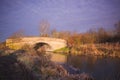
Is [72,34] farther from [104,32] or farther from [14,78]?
[14,78]

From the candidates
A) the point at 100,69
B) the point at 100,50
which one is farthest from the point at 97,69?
the point at 100,50

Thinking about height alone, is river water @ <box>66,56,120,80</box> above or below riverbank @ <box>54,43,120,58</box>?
below

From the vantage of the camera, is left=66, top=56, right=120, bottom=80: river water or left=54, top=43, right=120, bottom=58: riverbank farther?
left=54, top=43, right=120, bottom=58: riverbank

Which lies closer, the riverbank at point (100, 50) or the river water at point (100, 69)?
the river water at point (100, 69)

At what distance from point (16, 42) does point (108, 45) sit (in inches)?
134

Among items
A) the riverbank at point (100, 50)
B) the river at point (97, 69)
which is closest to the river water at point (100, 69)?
the river at point (97, 69)

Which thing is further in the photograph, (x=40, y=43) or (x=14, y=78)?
(x=40, y=43)

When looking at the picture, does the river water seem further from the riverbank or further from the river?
the riverbank

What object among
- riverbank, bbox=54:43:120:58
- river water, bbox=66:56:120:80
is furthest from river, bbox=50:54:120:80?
riverbank, bbox=54:43:120:58

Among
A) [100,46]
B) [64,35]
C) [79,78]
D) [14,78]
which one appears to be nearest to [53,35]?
[64,35]

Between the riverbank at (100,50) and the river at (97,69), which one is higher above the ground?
the riverbank at (100,50)

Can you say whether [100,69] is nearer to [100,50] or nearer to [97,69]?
[97,69]

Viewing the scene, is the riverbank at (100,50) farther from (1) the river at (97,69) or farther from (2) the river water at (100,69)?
(1) the river at (97,69)

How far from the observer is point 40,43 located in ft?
30.7
